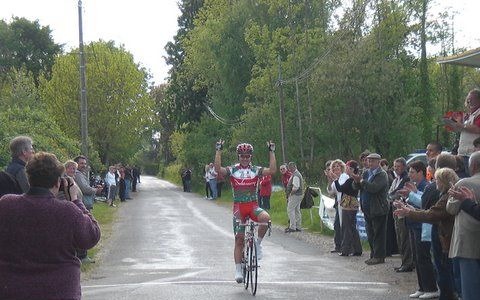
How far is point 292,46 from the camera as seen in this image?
4503 cm

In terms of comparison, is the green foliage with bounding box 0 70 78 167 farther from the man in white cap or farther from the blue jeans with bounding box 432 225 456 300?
the blue jeans with bounding box 432 225 456 300

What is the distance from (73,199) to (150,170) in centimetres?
12245

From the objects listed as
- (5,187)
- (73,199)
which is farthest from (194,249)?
(73,199)

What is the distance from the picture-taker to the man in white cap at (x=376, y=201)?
Answer: 51.0 ft

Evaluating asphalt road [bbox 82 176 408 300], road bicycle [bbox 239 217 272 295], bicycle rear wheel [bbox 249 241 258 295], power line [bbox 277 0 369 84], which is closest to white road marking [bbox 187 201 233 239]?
asphalt road [bbox 82 176 408 300]

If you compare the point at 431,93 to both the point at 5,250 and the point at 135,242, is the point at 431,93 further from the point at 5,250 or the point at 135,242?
the point at 5,250

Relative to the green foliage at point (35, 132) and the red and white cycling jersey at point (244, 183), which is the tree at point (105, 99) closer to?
the green foliage at point (35, 132)

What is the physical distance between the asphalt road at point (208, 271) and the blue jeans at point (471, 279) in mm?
3094

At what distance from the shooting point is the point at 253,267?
12.2 metres

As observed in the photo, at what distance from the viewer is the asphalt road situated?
1212 cm

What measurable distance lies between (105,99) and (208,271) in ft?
148

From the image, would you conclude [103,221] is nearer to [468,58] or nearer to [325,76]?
[325,76]

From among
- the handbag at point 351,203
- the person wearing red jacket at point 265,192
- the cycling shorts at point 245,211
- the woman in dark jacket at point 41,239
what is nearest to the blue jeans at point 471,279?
the woman in dark jacket at point 41,239

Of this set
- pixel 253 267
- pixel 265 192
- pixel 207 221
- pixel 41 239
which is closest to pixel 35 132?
pixel 207 221
